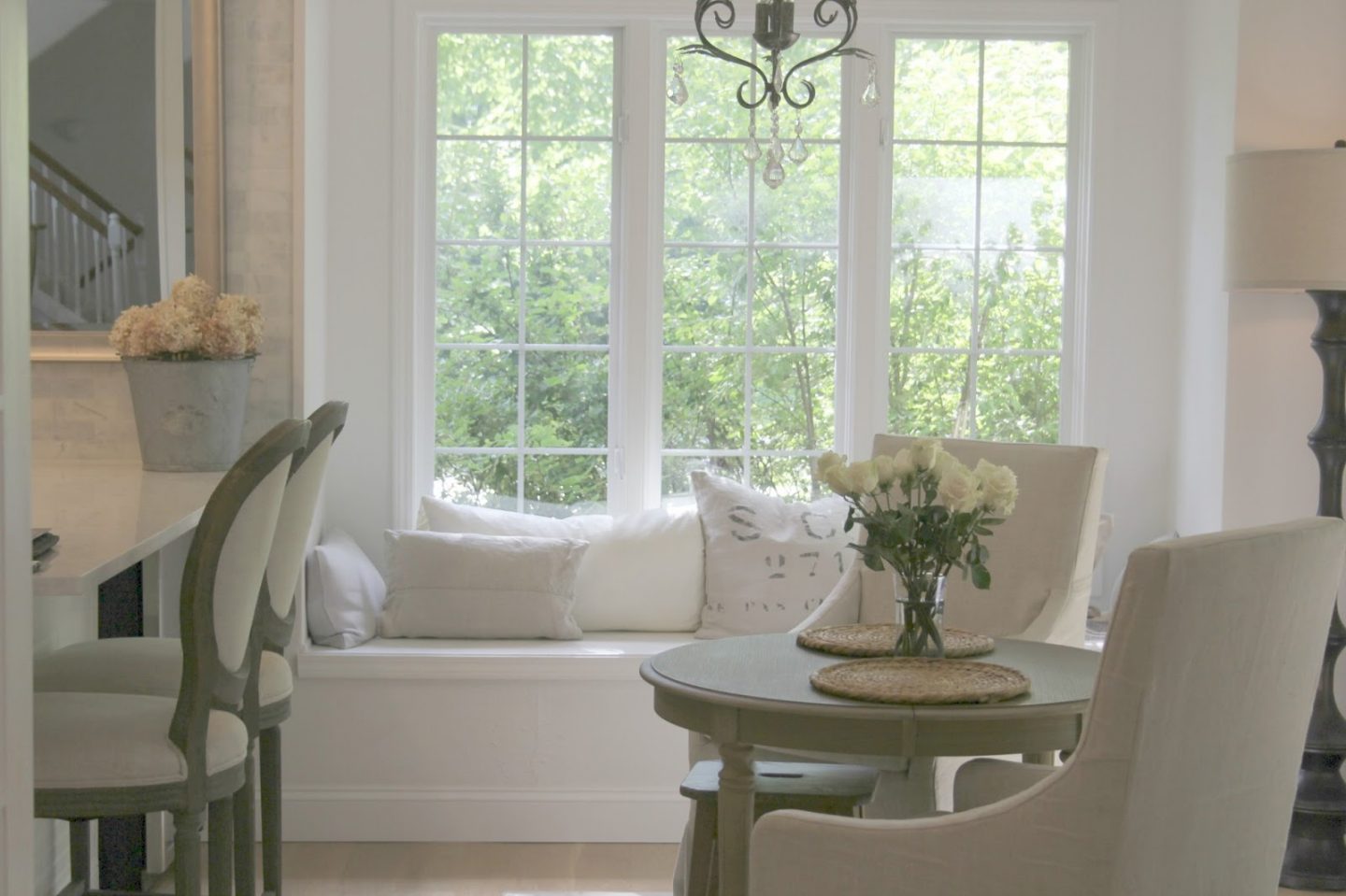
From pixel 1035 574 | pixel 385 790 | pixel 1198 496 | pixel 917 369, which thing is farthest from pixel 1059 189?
pixel 385 790

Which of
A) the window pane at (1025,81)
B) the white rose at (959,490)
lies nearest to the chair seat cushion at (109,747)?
the white rose at (959,490)

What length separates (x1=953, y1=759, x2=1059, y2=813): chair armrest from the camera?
2646mm

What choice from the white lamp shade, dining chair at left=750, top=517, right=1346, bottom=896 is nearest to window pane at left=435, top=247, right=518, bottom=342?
the white lamp shade

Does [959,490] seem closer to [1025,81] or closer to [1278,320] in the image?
[1278,320]

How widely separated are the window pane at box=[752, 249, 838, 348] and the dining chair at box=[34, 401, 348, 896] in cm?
198

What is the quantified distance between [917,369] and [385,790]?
200cm

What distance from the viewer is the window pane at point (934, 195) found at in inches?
187

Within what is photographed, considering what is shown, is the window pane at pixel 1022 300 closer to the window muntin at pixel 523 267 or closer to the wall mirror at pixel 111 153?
the window muntin at pixel 523 267

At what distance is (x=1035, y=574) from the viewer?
358cm

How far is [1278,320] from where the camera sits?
13.7ft

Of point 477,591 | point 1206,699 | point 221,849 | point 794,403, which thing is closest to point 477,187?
point 794,403

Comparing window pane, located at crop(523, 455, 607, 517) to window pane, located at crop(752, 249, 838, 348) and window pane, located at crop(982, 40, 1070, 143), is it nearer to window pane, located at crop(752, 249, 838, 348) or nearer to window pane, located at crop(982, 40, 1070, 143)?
window pane, located at crop(752, 249, 838, 348)

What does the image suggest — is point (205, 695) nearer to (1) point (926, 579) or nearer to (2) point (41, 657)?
(2) point (41, 657)

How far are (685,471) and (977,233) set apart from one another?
114 cm
